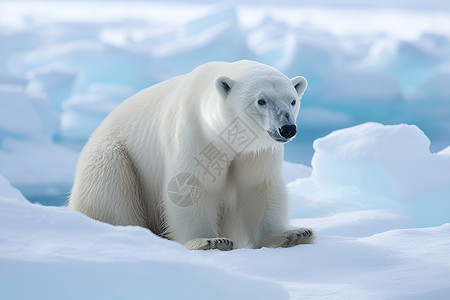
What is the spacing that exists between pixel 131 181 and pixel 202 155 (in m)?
0.56

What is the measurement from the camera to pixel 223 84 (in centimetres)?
269

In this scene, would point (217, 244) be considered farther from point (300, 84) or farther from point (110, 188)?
point (300, 84)

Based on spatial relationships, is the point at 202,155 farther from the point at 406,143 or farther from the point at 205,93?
the point at 406,143

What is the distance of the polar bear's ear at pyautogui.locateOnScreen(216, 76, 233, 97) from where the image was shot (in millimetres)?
2670

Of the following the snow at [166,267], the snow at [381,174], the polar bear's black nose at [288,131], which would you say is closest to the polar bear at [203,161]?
the polar bear's black nose at [288,131]

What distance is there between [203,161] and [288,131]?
0.55 metres

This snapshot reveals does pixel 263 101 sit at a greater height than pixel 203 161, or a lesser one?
greater

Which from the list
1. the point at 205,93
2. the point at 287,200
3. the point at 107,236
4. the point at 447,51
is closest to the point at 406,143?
the point at 287,200

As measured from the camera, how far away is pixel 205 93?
9.34ft

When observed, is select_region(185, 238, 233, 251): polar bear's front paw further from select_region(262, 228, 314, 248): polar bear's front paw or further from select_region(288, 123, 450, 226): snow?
select_region(288, 123, 450, 226): snow

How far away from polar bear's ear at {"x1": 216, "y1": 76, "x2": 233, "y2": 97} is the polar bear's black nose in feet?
1.24

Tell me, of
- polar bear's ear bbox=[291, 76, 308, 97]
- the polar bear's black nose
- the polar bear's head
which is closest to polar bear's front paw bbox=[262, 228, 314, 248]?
the polar bear's head

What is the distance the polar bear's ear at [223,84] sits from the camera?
A: 2670 mm

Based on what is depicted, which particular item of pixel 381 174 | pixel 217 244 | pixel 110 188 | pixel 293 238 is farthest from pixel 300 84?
pixel 381 174
